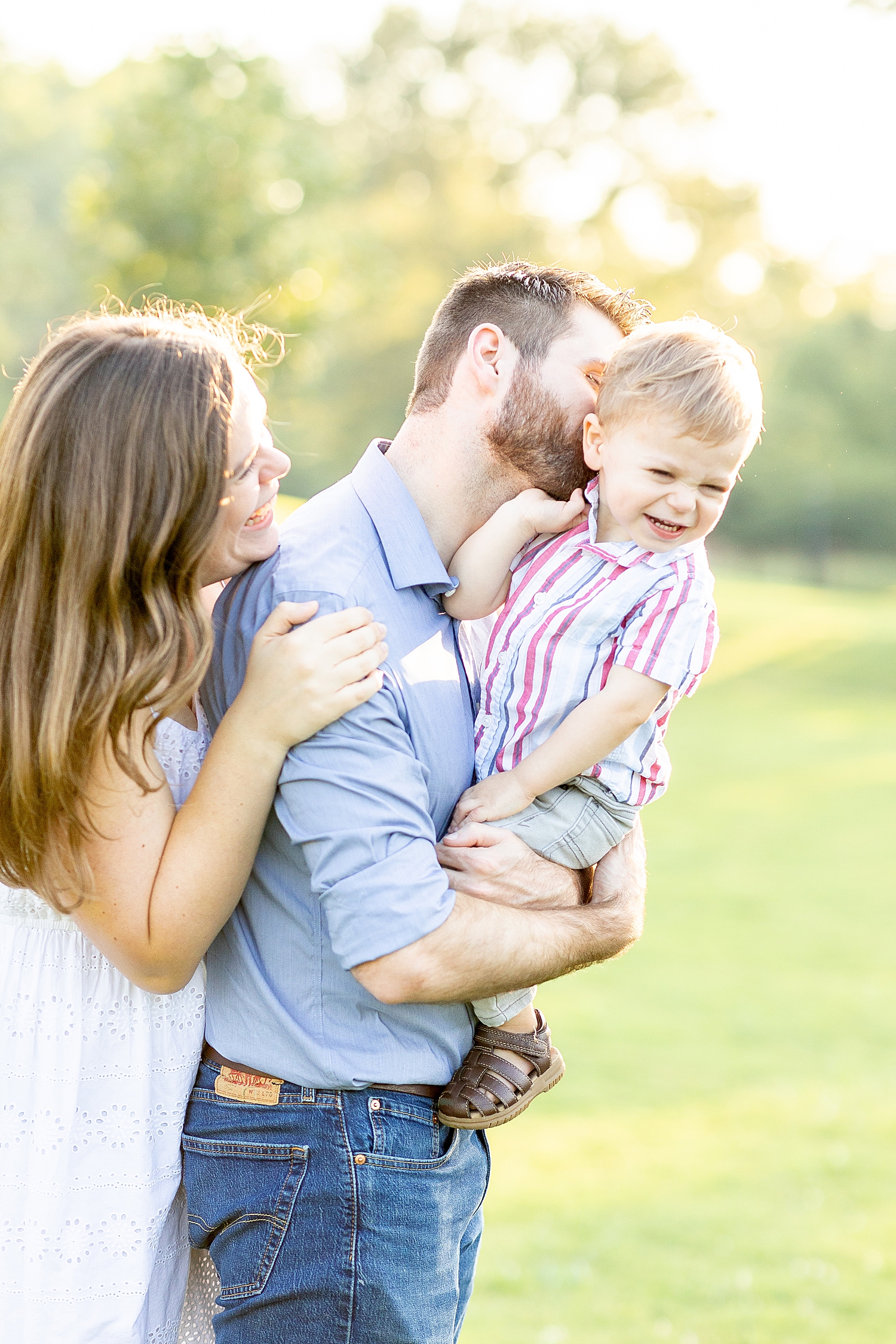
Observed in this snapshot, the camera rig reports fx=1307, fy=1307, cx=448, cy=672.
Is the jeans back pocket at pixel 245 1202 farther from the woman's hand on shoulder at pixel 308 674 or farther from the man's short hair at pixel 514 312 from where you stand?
the man's short hair at pixel 514 312

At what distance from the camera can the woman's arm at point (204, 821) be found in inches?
73.4

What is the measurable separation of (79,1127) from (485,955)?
0.69 m

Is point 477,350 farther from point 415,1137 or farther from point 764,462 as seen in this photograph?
point 764,462

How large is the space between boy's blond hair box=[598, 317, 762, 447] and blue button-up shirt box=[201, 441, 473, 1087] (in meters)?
0.44

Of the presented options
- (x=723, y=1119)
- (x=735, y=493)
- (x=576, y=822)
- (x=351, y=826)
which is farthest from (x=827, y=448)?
(x=351, y=826)

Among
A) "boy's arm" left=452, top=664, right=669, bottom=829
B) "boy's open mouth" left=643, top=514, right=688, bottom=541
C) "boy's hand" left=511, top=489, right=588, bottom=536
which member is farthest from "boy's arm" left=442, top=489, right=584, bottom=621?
"boy's arm" left=452, top=664, right=669, bottom=829

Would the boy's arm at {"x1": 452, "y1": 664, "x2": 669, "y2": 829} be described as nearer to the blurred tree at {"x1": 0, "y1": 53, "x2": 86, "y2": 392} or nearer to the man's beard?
the man's beard

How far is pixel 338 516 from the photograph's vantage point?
2148 millimetres

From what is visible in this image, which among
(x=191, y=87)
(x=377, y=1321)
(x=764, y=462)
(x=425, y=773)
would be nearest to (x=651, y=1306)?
(x=377, y=1321)

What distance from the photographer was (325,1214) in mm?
1954

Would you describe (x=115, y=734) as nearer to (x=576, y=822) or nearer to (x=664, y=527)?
(x=576, y=822)

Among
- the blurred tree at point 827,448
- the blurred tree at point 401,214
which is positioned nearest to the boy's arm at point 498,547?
the blurred tree at point 401,214

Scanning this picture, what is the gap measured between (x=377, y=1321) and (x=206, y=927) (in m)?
0.66

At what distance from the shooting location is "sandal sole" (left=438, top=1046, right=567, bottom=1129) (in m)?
2.05
